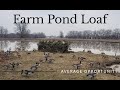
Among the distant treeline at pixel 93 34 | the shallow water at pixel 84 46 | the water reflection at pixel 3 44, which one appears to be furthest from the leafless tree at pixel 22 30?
the distant treeline at pixel 93 34

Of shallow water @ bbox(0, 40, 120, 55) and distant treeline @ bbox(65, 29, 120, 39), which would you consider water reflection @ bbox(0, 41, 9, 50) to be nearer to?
shallow water @ bbox(0, 40, 120, 55)

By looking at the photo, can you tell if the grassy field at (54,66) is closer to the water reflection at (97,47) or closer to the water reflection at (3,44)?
the water reflection at (97,47)

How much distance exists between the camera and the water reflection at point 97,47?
5455mm

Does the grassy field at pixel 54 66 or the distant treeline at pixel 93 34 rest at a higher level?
the distant treeline at pixel 93 34

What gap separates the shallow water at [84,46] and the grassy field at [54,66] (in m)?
0.09

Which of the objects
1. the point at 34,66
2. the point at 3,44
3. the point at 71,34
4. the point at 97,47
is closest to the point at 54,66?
the point at 34,66

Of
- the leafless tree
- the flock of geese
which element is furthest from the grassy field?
the leafless tree

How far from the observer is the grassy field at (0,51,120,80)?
5379 millimetres

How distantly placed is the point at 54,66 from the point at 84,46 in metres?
0.65

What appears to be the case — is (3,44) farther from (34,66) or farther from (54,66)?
(54,66)

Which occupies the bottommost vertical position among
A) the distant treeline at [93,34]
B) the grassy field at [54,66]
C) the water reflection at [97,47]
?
the grassy field at [54,66]

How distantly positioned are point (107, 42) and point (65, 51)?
763 mm
